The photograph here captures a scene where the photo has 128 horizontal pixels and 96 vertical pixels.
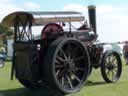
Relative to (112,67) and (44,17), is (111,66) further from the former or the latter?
(44,17)

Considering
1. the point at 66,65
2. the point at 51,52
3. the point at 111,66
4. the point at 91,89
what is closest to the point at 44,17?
the point at 51,52

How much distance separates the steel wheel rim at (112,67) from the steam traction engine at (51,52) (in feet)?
3.12

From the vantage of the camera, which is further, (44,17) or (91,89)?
(91,89)

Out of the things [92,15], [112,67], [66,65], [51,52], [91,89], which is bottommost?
[91,89]

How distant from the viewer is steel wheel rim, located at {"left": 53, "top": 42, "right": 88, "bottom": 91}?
10.0 metres

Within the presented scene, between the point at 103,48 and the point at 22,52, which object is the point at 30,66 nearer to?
the point at 22,52

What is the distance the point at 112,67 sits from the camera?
12.5 meters

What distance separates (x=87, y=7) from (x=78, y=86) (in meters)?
3.64

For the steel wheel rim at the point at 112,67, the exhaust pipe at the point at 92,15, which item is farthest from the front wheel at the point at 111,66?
the exhaust pipe at the point at 92,15

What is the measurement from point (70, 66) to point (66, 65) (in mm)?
112

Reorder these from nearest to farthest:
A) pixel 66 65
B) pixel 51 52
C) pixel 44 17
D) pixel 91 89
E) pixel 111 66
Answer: pixel 51 52 → pixel 66 65 → pixel 44 17 → pixel 91 89 → pixel 111 66

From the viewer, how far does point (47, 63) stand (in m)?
9.65

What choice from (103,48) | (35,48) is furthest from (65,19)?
(103,48)

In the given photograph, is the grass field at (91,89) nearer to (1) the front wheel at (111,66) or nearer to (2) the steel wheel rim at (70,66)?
(1) the front wheel at (111,66)
